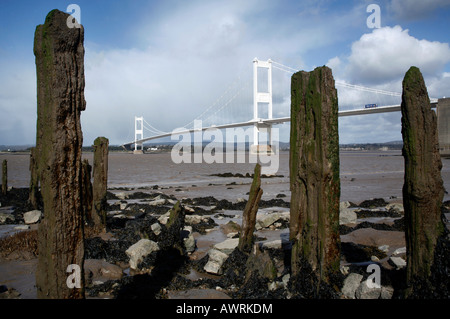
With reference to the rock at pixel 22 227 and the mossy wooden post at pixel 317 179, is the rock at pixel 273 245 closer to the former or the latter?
the mossy wooden post at pixel 317 179

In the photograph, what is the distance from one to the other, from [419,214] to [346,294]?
137 cm

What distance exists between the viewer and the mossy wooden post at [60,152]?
3.29 meters

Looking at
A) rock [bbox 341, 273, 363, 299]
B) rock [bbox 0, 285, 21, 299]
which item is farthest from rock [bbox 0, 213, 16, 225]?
rock [bbox 341, 273, 363, 299]

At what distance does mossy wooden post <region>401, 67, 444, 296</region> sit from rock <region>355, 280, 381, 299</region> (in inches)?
16.9

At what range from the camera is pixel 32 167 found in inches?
539

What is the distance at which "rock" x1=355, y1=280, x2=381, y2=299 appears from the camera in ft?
15.0

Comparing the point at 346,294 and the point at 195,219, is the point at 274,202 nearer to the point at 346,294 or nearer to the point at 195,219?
the point at 195,219

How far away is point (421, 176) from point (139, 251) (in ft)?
15.1

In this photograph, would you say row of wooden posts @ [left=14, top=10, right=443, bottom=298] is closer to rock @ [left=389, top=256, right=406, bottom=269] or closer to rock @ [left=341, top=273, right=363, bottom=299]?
rock @ [left=341, top=273, right=363, bottom=299]

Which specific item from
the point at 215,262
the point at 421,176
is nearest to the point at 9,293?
the point at 215,262

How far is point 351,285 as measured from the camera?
192 inches

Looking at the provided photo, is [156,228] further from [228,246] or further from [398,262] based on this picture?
[398,262]
